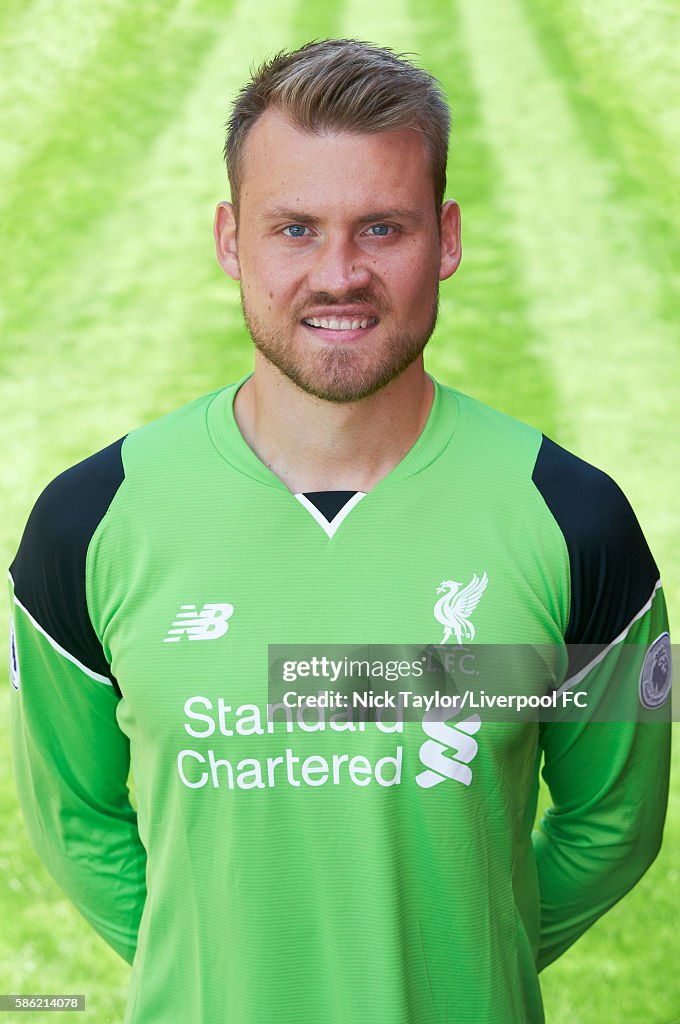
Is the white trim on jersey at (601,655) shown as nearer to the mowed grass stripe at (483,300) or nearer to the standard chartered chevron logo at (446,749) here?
the standard chartered chevron logo at (446,749)

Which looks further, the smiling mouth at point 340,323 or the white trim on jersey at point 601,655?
the white trim on jersey at point 601,655

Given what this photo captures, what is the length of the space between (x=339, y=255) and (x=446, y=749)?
89 centimetres

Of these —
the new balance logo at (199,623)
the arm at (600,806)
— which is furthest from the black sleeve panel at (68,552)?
the arm at (600,806)

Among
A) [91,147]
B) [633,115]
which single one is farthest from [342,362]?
[633,115]

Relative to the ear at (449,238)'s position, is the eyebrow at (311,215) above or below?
above

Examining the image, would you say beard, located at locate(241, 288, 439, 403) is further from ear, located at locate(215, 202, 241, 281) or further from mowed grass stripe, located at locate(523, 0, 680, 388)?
mowed grass stripe, located at locate(523, 0, 680, 388)

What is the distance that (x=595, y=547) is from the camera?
2.38m

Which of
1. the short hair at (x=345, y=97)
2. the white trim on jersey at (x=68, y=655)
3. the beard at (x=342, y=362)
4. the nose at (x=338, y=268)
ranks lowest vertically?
the white trim on jersey at (x=68, y=655)

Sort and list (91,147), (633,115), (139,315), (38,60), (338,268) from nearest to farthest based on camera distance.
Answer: (338,268), (139,315), (91,147), (633,115), (38,60)

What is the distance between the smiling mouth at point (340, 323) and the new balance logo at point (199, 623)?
0.53 meters

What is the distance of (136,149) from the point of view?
32.3ft

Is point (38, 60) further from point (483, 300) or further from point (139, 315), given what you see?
point (483, 300)

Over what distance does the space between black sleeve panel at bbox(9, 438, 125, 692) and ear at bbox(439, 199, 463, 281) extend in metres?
0.74

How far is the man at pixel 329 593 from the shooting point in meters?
2.35
